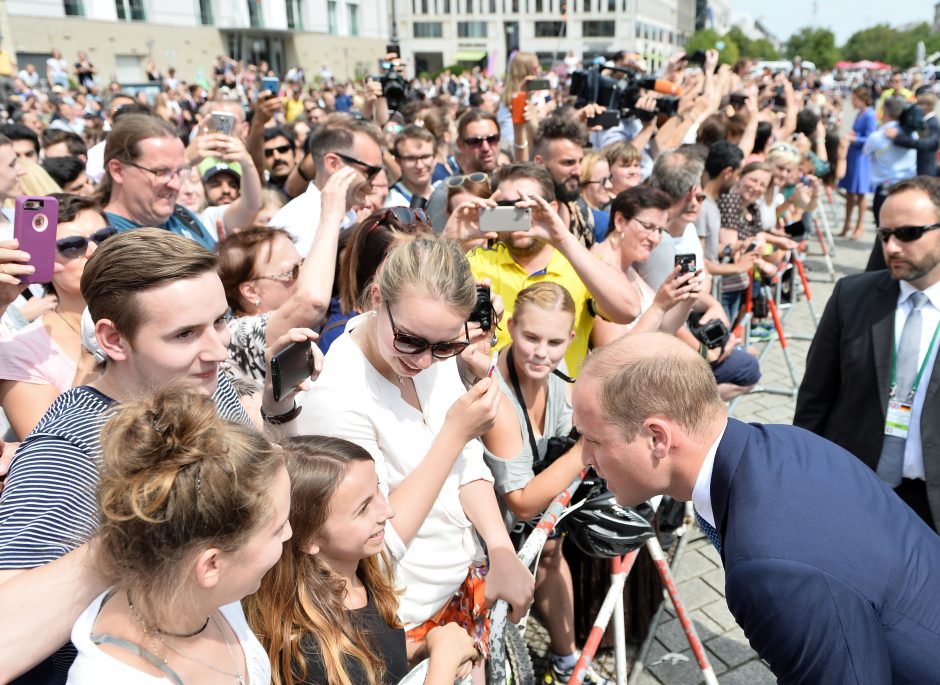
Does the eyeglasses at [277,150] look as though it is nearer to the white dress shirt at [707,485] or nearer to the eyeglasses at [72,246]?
the eyeglasses at [72,246]

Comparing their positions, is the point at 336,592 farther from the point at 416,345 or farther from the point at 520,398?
the point at 520,398

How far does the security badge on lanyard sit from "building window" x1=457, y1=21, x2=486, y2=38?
8958 cm

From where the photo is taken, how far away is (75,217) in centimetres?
308

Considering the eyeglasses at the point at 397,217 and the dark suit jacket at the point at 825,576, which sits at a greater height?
the eyeglasses at the point at 397,217

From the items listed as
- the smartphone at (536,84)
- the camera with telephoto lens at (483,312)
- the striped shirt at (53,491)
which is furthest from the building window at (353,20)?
the striped shirt at (53,491)

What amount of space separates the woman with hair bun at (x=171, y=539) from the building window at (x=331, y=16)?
215 feet

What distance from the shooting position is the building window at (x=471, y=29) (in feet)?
275

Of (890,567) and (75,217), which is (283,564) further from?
(75,217)

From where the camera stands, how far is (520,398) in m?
2.94

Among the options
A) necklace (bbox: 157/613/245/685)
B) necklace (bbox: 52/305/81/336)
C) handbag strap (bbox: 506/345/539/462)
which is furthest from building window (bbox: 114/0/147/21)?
necklace (bbox: 157/613/245/685)

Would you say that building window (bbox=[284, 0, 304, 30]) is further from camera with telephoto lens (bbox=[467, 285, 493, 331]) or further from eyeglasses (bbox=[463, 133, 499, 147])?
camera with telephoto lens (bbox=[467, 285, 493, 331])

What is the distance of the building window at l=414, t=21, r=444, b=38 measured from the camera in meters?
85.2

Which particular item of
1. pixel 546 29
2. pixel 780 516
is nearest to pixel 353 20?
pixel 546 29

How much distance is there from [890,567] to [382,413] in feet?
4.83
